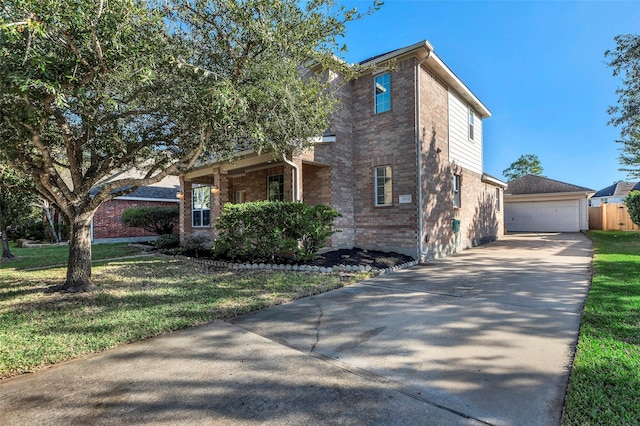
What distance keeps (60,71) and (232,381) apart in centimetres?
493

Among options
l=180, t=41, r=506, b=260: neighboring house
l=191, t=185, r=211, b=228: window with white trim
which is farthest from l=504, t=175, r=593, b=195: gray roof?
l=191, t=185, r=211, b=228: window with white trim

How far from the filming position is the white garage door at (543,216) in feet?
70.7

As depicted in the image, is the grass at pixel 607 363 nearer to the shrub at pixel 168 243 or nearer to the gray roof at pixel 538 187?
the shrub at pixel 168 243

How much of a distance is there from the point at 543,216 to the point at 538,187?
2092 millimetres

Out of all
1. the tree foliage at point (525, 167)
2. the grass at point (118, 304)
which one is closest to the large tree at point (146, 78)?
the grass at point (118, 304)

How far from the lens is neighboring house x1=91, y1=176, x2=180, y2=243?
18842mm

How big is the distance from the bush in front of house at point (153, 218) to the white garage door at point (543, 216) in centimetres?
2311

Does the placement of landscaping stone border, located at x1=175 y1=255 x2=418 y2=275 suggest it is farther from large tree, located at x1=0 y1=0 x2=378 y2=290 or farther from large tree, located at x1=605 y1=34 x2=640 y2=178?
large tree, located at x1=605 y1=34 x2=640 y2=178

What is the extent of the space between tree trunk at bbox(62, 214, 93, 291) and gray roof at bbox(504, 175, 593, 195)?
25.2m

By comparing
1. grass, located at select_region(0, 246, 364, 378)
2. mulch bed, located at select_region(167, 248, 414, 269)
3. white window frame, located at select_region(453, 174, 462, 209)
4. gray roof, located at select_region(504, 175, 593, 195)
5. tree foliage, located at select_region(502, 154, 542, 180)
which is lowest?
grass, located at select_region(0, 246, 364, 378)

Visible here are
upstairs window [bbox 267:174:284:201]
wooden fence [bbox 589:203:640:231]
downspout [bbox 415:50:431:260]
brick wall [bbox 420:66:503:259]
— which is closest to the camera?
downspout [bbox 415:50:431:260]

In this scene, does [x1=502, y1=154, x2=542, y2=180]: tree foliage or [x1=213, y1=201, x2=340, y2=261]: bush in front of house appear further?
[x1=502, y1=154, x2=542, y2=180]: tree foliage

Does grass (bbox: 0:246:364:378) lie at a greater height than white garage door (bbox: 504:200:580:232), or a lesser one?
lesser

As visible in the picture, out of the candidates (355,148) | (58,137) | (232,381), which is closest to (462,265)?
(355,148)
